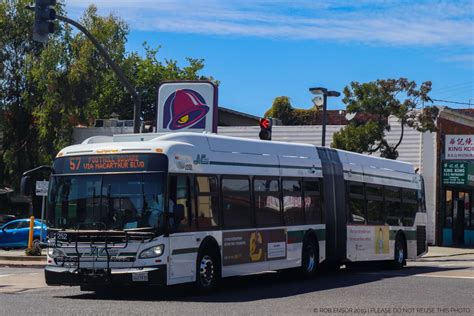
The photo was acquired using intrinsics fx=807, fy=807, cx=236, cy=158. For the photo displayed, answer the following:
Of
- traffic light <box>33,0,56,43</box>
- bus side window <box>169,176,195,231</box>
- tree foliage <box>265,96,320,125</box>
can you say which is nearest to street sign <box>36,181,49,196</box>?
traffic light <box>33,0,56,43</box>

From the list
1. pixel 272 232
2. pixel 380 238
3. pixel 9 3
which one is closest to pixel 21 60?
pixel 9 3

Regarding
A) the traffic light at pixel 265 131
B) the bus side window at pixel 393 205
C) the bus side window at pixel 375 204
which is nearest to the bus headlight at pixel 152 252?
the traffic light at pixel 265 131

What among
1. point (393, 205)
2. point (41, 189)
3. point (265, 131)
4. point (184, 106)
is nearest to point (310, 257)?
point (265, 131)

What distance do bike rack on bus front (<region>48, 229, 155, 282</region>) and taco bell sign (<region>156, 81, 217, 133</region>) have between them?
11987 mm

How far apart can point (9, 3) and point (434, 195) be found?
24.7 m

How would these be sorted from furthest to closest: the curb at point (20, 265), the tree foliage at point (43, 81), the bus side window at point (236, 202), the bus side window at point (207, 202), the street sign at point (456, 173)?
the tree foliage at point (43, 81), the street sign at point (456, 173), the curb at point (20, 265), the bus side window at point (236, 202), the bus side window at point (207, 202)

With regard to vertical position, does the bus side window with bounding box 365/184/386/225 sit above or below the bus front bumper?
above

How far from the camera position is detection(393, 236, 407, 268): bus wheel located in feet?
77.4

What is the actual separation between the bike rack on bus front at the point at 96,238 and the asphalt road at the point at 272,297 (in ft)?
2.68

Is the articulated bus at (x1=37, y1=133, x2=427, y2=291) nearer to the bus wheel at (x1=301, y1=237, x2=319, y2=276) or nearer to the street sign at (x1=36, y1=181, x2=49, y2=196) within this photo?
the bus wheel at (x1=301, y1=237, x2=319, y2=276)

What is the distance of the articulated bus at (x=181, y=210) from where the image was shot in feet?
45.3

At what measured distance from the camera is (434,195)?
1469 inches

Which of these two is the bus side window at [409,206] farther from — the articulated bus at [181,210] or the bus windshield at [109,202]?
the bus windshield at [109,202]

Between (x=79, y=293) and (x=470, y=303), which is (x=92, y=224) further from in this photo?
(x=470, y=303)
